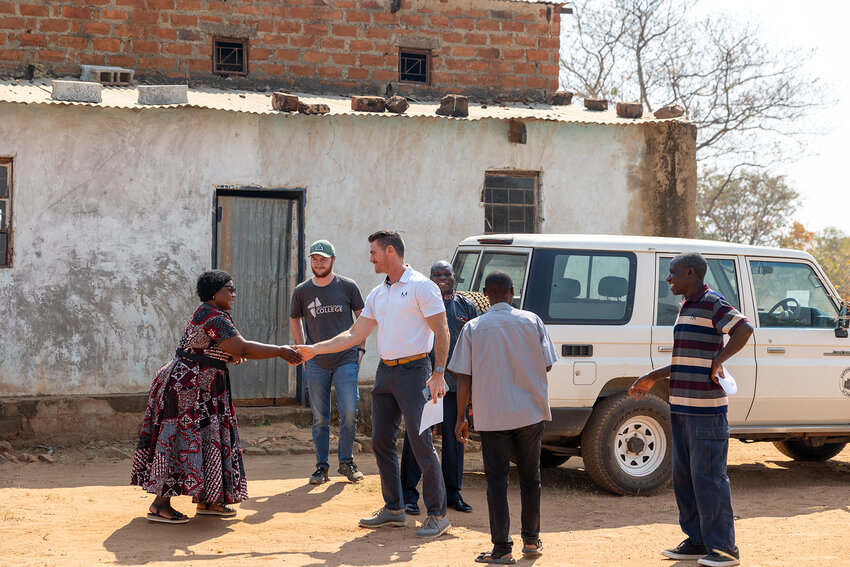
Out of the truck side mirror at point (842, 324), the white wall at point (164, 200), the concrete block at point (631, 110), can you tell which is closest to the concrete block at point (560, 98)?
the concrete block at point (631, 110)

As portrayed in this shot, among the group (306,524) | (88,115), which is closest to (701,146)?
(88,115)

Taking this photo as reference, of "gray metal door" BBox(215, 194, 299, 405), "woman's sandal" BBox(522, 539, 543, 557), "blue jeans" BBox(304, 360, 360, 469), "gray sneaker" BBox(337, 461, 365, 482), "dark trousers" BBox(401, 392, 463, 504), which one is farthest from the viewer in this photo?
"gray metal door" BBox(215, 194, 299, 405)

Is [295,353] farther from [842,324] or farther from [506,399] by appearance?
[842,324]

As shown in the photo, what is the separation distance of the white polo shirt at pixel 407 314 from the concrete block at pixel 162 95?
4948 mm

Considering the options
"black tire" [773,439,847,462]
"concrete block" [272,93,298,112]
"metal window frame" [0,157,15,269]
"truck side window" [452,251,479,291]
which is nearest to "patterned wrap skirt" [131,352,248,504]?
"truck side window" [452,251,479,291]

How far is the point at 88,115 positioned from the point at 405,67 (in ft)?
16.1

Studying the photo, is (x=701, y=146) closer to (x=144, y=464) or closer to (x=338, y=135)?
(x=338, y=135)

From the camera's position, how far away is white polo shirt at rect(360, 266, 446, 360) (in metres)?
6.35

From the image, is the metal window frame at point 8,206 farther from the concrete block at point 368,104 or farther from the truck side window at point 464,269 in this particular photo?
the truck side window at point 464,269

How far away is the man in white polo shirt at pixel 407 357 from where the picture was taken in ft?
20.9

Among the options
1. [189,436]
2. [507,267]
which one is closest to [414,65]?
[507,267]

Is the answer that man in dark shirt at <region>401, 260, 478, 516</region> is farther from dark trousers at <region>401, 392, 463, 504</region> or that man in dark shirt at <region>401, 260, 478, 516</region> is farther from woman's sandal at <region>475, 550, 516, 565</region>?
woman's sandal at <region>475, 550, 516, 565</region>

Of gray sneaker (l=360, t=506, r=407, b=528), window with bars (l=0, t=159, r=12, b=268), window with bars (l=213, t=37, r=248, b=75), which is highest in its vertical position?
window with bars (l=213, t=37, r=248, b=75)

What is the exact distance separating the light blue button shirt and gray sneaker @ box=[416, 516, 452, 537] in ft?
3.18
